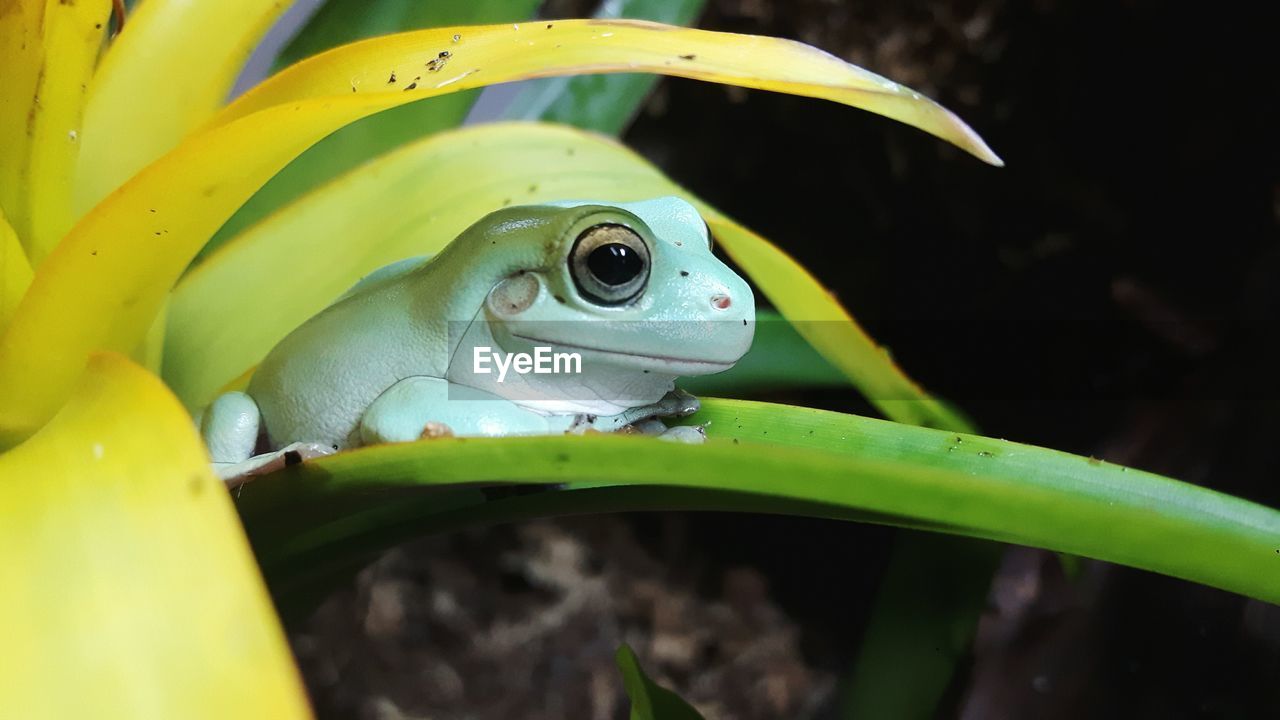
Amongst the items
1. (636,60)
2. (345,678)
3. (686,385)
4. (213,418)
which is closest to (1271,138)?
(686,385)

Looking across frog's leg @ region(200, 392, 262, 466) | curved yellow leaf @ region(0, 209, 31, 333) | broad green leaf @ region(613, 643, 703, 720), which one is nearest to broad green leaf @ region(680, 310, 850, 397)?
broad green leaf @ region(613, 643, 703, 720)

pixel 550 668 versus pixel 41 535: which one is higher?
pixel 550 668

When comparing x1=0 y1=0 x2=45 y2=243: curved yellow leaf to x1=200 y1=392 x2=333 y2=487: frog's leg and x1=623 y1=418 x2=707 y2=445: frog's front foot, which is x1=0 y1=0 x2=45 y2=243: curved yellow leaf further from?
x1=623 y1=418 x2=707 y2=445: frog's front foot

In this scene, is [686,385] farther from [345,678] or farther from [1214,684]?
[345,678]

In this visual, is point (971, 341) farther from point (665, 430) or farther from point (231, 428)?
point (231, 428)

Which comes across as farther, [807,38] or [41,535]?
[807,38]
